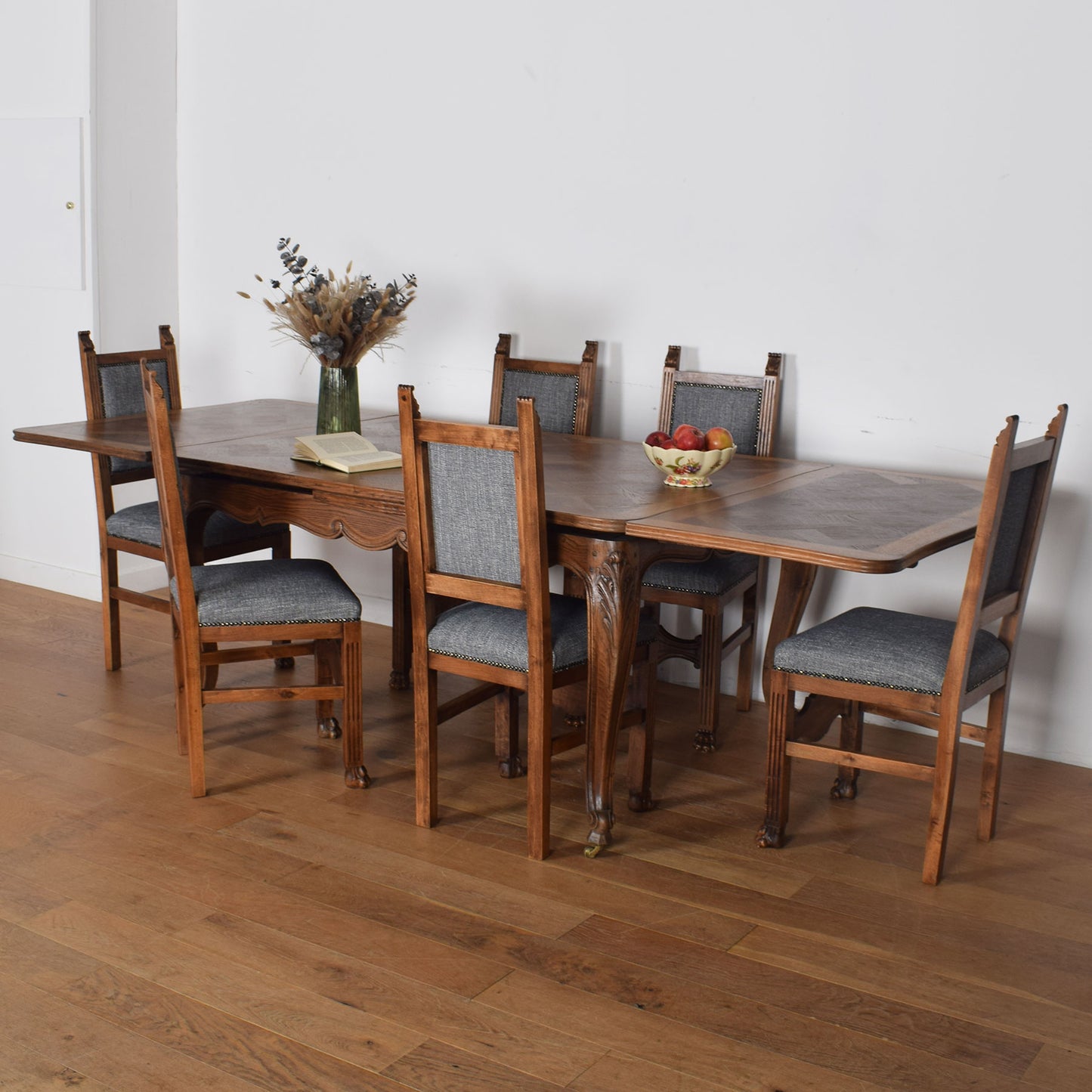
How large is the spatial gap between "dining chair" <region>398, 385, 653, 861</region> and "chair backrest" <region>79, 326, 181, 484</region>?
1541 millimetres

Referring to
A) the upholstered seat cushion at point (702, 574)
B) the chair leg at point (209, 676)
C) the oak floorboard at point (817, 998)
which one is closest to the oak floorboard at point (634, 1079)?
the oak floorboard at point (817, 998)

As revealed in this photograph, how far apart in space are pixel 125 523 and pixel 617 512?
175cm

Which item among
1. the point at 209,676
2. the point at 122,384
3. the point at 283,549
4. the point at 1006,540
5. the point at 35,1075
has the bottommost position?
the point at 35,1075

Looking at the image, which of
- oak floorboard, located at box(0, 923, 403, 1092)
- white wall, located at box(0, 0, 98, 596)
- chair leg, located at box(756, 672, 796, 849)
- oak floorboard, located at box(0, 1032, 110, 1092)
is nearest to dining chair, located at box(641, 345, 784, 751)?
chair leg, located at box(756, 672, 796, 849)

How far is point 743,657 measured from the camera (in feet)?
12.0

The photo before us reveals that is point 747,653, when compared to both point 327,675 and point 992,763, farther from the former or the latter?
point 327,675

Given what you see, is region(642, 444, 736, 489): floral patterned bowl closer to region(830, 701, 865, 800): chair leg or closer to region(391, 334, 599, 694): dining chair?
region(830, 701, 865, 800): chair leg

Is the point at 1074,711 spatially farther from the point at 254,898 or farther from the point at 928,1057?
the point at 254,898

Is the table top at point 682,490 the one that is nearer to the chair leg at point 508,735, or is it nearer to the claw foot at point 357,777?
the chair leg at point 508,735

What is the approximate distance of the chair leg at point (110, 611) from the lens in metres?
3.80

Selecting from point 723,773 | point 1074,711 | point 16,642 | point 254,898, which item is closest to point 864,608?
point 723,773

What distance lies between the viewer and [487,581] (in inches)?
104

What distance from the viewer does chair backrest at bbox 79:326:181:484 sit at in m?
3.80

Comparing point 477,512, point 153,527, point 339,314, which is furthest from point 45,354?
point 477,512
